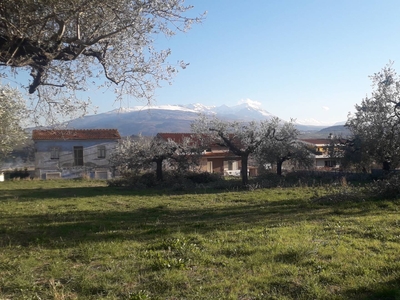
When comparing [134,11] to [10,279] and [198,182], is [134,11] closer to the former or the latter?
[10,279]

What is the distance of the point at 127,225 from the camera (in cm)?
1037

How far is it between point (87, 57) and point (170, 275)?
7.35 metres

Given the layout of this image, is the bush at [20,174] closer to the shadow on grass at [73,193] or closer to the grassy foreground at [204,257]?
the shadow on grass at [73,193]

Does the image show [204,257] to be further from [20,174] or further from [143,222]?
[20,174]

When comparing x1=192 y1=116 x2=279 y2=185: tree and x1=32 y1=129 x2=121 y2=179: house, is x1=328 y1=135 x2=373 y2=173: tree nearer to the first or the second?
x1=192 y1=116 x2=279 y2=185: tree

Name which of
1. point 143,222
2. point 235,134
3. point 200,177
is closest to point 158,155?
point 200,177

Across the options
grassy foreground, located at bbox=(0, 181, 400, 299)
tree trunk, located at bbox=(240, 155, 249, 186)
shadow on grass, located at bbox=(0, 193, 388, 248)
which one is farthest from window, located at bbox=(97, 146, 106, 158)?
grassy foreground, located at bbox=(0, 181, 400, 299)

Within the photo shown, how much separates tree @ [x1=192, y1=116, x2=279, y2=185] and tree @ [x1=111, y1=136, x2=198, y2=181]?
1.95 meters

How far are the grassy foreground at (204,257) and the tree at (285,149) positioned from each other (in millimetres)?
15479

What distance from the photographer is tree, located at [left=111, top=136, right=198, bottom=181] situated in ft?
88.2

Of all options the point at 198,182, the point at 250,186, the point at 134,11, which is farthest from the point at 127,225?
the point at 198,182

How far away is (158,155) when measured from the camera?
87.7 feet

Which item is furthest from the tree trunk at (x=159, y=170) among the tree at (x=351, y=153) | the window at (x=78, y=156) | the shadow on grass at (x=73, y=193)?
the window at (x=78, y=156)

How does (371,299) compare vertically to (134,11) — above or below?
below
